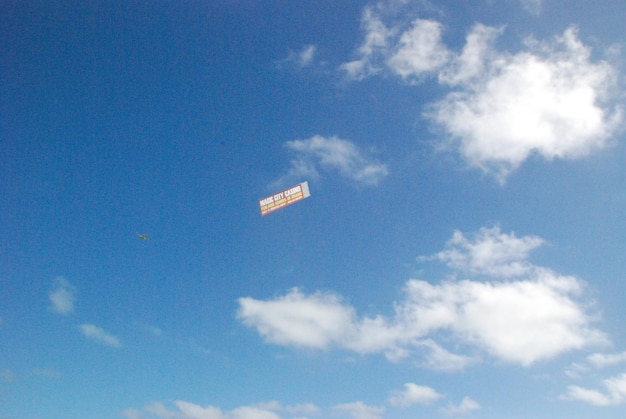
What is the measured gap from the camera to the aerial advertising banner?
48.6m

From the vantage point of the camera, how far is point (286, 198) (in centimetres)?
4903

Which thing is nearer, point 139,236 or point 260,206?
point 260,206

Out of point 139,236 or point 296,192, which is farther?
point 139,236

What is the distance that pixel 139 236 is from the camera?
63375 mm

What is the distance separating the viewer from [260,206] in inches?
1935

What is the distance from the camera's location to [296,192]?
4897 cm

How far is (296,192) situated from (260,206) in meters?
6.85

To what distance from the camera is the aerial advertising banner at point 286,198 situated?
159 feet

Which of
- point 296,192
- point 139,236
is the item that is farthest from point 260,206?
point 139,236

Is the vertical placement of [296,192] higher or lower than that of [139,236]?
lower

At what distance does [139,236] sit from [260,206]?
112 feet

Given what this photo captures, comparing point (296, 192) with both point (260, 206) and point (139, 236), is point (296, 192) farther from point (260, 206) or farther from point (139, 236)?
point (139, 236)
